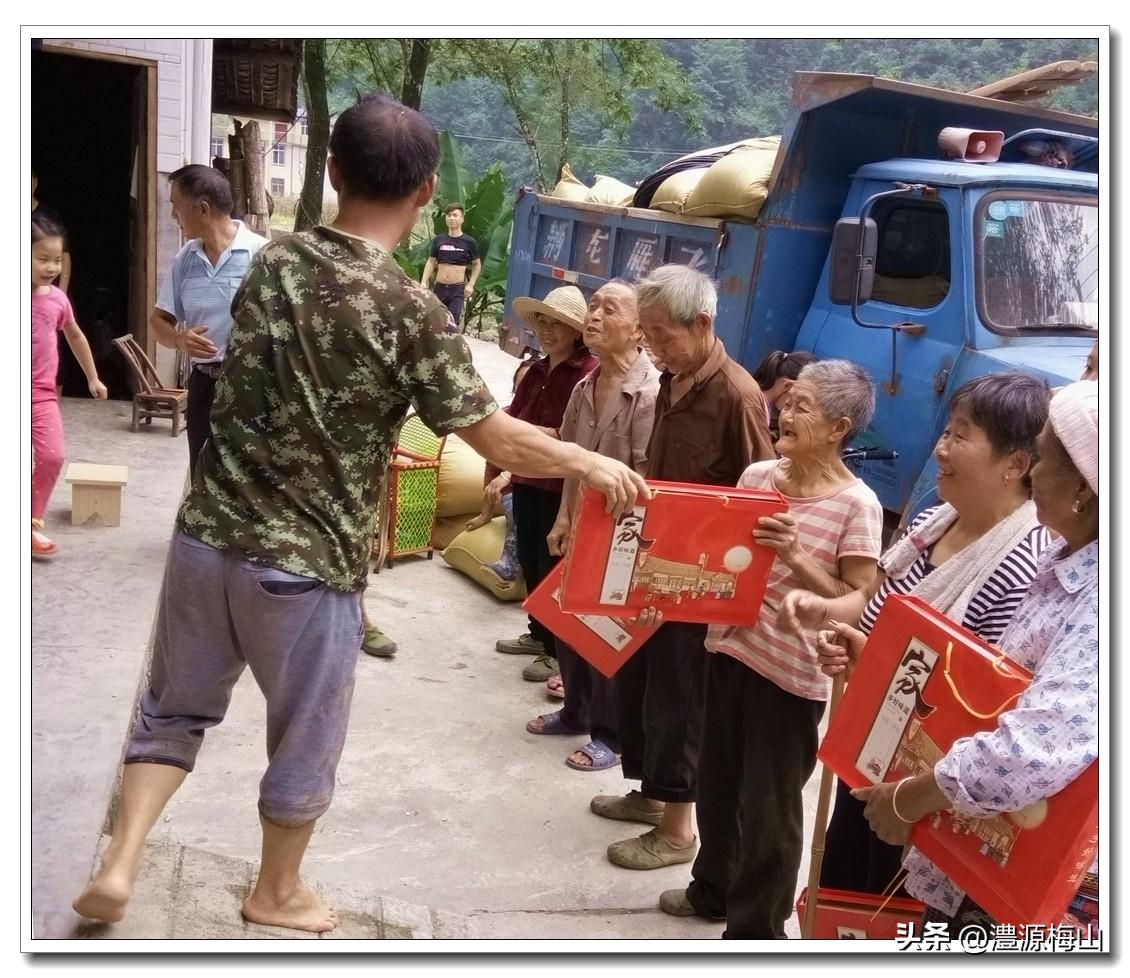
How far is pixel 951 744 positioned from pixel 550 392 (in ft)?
10.7

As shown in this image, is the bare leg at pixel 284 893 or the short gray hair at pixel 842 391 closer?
the bare leg at pixel 284 893

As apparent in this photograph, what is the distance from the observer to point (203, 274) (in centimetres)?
511

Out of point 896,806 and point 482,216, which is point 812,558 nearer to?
point 896,806

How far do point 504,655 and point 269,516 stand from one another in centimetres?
350

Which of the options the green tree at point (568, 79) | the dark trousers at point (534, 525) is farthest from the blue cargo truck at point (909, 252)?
the green tree at point (568, 79)

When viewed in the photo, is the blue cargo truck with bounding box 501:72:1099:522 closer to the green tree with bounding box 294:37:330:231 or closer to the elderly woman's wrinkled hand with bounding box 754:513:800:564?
Answer: the elderly woman's wrinkled hand with bounding box 754:513:800:564

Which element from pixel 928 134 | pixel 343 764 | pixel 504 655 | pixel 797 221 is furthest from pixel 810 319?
pixel 343 764

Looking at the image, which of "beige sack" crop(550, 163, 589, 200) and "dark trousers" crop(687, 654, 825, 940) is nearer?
"dark trousers" crop(687, 654, 825, 940)

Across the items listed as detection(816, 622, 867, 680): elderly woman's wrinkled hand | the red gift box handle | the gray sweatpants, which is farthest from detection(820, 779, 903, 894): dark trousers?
the gray sweatpants

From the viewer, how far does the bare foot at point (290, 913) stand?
2723 millimetres

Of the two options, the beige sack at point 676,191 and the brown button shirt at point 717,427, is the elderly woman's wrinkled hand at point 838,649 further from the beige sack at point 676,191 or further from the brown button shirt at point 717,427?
the beige sack at point 676,191

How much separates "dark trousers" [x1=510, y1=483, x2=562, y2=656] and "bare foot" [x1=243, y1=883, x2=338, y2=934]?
248 cm

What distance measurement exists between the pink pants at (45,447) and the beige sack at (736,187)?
12.1 feet

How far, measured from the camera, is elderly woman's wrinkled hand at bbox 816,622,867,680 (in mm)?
2629
